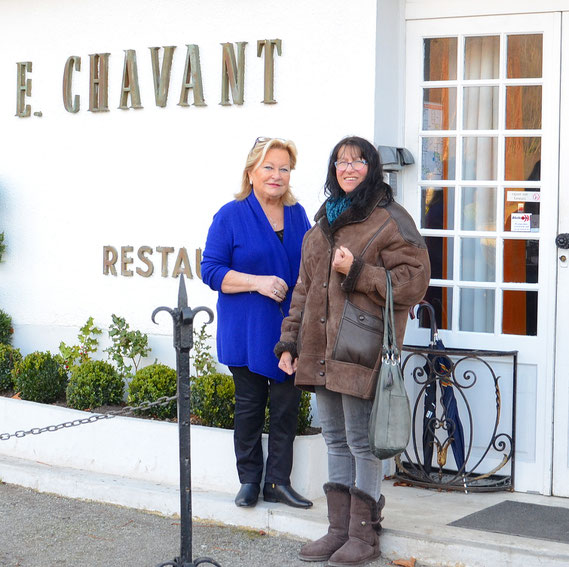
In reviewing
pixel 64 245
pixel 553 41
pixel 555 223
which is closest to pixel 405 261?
pixel 555 223

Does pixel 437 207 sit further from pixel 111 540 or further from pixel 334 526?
pixel 111 540

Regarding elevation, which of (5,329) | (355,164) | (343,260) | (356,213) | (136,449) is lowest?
(136,449)

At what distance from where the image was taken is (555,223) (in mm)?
5637

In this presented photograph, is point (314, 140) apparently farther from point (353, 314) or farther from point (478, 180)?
point (353, 314)

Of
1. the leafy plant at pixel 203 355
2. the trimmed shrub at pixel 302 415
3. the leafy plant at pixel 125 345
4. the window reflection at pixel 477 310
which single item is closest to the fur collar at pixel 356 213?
the trimmed shrub at pixel 302 415

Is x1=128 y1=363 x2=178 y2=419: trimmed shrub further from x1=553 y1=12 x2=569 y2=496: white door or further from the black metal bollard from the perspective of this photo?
x1=553 y1=12 x2=569 y2=496: white door

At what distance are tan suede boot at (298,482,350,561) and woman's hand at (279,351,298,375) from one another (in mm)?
573

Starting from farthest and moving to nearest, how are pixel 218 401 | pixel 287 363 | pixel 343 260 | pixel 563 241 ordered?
1. pixel 218 401
2. pixel 563 241
3. pixel 287 363
4. pixel 343 260

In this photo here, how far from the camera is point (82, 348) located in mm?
7047

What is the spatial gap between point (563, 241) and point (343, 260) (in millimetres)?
1759

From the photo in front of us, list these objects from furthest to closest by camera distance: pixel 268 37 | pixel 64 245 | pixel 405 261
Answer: pixel 64 245, pixel 268 37, pixel 405 261

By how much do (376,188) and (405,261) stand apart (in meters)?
0.38

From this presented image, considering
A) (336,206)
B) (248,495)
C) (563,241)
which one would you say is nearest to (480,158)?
(563,241)

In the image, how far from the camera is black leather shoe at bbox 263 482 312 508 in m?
5.25
